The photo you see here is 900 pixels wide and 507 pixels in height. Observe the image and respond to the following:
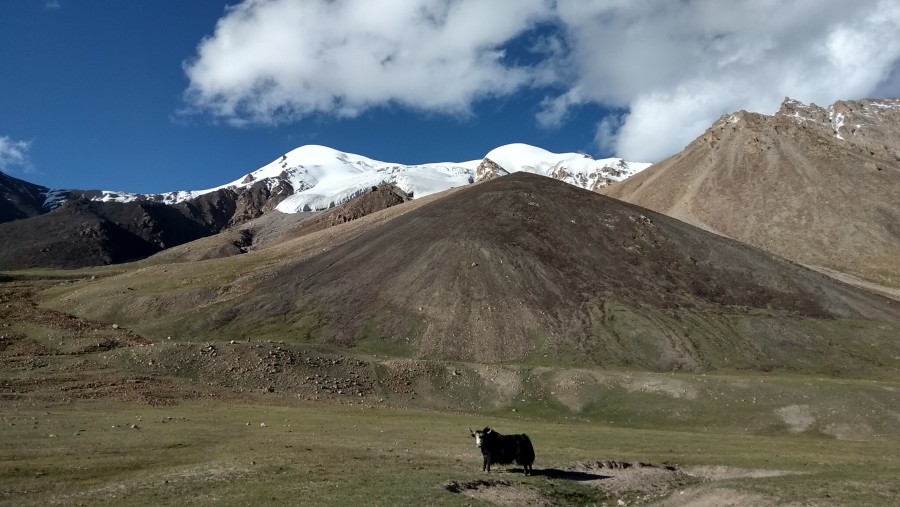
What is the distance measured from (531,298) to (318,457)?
57685 millimetres

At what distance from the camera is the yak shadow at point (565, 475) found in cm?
2845

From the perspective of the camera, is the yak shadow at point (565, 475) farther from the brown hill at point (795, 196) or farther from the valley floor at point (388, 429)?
the brown hill at point (795, 196)

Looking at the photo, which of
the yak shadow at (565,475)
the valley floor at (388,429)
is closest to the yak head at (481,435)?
→ the valley floor at (388,429)

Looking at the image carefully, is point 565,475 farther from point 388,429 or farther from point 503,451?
point 388,429

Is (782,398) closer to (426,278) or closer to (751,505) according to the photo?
(751,505)

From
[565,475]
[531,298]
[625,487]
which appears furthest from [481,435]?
[531,298]

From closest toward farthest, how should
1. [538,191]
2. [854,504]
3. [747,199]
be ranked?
[854,504], [538,191], [747,199]

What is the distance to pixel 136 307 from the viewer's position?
8562cm

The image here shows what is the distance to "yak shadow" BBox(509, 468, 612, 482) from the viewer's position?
2845 cm

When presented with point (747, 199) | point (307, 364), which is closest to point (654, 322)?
point (307, 364)

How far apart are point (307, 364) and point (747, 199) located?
148m

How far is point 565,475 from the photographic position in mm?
29078

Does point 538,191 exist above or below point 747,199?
below

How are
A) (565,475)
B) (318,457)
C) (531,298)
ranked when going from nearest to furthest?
(318,457) < (565,475) < (531,298)
